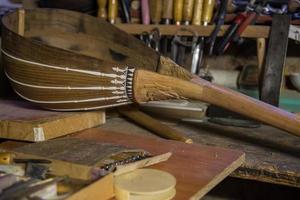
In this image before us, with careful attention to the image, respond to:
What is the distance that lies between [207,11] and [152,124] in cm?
41

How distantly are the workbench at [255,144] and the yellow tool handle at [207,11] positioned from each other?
320mm

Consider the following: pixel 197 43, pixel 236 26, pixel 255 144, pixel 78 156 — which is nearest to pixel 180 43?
pixel 197 43

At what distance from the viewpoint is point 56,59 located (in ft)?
2.21

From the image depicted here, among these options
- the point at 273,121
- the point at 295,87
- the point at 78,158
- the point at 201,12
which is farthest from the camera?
the point at 295,87

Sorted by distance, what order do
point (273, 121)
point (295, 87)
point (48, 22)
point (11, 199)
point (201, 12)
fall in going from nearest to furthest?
point (11, 199)
point (273, 121)
point (48, 22)
point (201, 12)
point (295, 87)

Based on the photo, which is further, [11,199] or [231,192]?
[231,192]

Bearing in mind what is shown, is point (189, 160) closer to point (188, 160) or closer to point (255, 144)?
point (188, 160)

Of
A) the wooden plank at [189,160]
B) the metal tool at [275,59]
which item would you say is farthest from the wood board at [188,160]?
the metal tool at [275,59]

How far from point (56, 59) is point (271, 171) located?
394 millimetres

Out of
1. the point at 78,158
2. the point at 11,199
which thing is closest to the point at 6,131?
the point at 78,158

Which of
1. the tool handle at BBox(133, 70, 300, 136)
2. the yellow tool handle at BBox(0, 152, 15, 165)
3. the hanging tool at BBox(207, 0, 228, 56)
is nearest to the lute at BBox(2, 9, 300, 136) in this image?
the tool handle at BBox(133, 70, 300, 136)

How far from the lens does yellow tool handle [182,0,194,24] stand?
3.51 ft

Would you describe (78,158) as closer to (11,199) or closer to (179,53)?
(11,199)

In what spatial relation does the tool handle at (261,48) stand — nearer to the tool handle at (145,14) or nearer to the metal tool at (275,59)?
the metal tool at (275,59)
